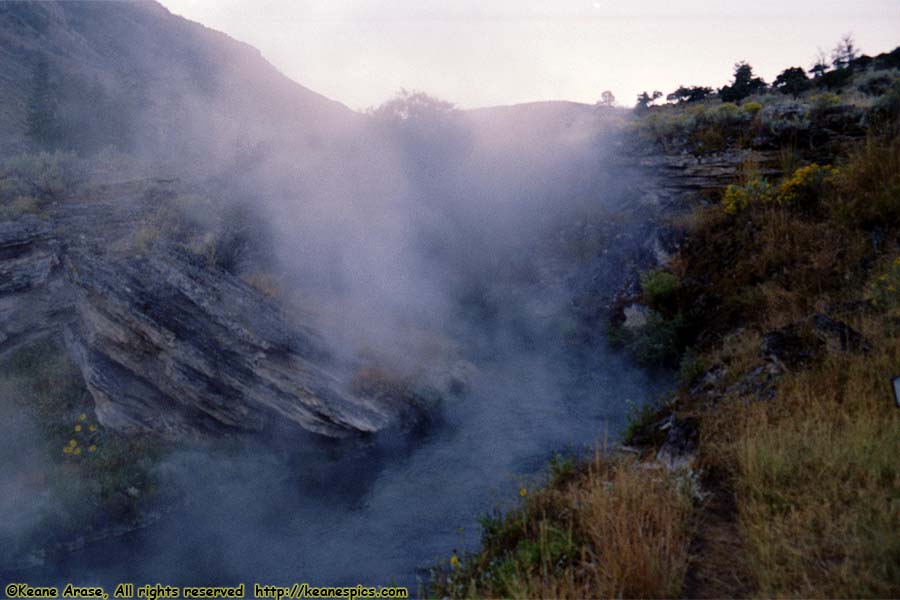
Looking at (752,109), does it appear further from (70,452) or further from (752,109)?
(70,452)

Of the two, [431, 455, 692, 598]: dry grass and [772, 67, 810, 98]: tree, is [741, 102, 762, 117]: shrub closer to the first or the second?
[772, 67, 810, 98]: tree

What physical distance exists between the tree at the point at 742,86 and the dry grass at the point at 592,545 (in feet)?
66.9

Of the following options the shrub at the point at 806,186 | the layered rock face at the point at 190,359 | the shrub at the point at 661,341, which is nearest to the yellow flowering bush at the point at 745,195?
the shrub at the point at 806,186

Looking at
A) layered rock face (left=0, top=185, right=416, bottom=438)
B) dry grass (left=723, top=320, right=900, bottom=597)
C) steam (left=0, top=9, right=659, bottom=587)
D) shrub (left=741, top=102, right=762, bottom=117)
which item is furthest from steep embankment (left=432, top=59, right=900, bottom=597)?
layered rock face (left=0, top=185, right=416, bottom=438)

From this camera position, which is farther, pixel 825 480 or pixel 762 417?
pixel 762 417

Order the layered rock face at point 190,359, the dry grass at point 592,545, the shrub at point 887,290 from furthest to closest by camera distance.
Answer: the layered rock face at point 190,359 → the shrub at point 887,290 → the dry grass at point 592,545

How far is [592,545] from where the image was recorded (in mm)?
4125

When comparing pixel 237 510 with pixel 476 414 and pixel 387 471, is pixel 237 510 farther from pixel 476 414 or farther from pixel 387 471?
pixel 476 414

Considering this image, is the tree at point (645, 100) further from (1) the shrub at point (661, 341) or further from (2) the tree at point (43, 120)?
(2) the tree at point (43, 120)

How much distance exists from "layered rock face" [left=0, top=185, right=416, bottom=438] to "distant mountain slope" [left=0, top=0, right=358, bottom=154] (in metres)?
11.0

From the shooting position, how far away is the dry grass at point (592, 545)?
3.47 meters

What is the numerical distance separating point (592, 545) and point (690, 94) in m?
28.6

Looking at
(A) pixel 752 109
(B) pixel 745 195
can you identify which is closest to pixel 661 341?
(B) pixel 745 195

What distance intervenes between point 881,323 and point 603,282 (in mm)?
8320
